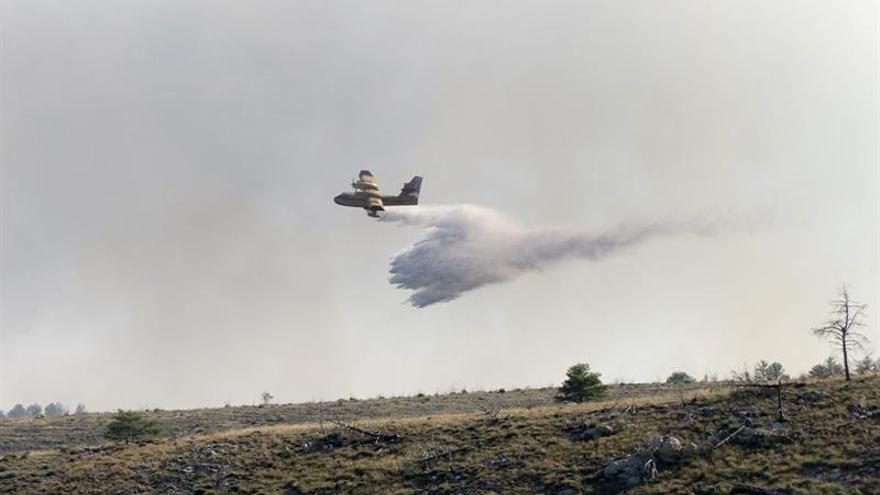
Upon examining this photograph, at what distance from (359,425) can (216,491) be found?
10.4m

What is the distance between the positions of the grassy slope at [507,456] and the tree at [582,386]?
349 inches

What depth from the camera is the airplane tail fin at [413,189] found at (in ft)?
243

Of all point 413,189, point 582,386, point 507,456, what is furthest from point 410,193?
point 507,456

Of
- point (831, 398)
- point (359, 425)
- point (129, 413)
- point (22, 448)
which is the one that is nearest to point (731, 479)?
point (831, 398)

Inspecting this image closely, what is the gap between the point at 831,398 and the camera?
117ft

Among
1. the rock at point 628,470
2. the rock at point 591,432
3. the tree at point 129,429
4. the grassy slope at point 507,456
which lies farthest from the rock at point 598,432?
the tree at point 129,429

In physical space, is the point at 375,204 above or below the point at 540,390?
above

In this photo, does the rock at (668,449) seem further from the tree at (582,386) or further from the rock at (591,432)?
the tree at (582,386)

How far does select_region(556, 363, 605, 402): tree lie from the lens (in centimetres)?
5256

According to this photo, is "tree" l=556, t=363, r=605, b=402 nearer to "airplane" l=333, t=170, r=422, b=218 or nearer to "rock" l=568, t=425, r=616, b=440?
"rock" l=568, t=425, r=616, b=440

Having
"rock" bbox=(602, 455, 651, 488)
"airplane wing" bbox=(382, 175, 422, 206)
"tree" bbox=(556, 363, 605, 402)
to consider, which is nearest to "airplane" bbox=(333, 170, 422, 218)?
"airplane wing" bbox=(382, 175, 422, 206)

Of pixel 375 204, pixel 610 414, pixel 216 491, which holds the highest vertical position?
pixel 375 204

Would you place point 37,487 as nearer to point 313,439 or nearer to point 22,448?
point 313,439

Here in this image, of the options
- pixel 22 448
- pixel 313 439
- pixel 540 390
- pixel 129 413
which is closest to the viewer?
pixel 313 439
